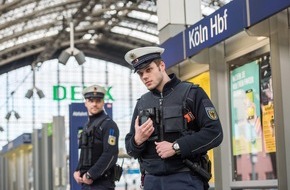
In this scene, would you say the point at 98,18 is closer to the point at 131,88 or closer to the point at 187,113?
the point at 131,88

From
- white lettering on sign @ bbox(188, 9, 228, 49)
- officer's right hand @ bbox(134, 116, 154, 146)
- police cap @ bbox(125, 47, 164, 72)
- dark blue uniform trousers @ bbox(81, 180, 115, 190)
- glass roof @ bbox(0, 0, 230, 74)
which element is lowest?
dark blue uniform trousers @ bbox(81, 180, 115, 190)

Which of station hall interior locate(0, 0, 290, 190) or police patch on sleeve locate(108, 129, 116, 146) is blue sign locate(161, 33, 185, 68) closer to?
station hall interior locate(0, 0, 290, 190)

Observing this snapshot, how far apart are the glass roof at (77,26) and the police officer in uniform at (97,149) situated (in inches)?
1010

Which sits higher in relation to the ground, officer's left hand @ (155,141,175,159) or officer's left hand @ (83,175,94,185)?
officer's left hand @ (155,141,175,159)

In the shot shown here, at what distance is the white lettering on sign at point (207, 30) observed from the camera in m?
5.81

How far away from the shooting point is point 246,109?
625cm

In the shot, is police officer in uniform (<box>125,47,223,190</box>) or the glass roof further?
the glass roof

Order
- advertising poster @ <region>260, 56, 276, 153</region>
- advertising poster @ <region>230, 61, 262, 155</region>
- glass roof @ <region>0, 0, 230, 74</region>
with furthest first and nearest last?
glass roof @ <region>0, 0, 230, 74</region>, advertising poster @ <region>230, 61, 262, 155</region>, advertising poster @ <region>260, 56, 276, 153</region>

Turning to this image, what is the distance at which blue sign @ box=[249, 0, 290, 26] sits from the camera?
185 inches

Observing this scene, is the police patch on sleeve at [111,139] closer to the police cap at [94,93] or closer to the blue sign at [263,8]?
the police cap at [94,93]

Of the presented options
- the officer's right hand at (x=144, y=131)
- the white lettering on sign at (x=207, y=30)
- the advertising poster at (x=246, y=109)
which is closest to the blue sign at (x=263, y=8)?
the white lettering on sign at (x=207, y=30)

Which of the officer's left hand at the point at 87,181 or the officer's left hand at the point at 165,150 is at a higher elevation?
the officer's left hand at the point at 165,150

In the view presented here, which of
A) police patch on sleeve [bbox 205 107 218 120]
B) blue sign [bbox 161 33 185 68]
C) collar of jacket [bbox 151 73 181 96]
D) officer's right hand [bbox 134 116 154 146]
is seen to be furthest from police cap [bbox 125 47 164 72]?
blue sign [bbox 161 33 185 68]

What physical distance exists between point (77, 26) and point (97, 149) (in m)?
32.9
